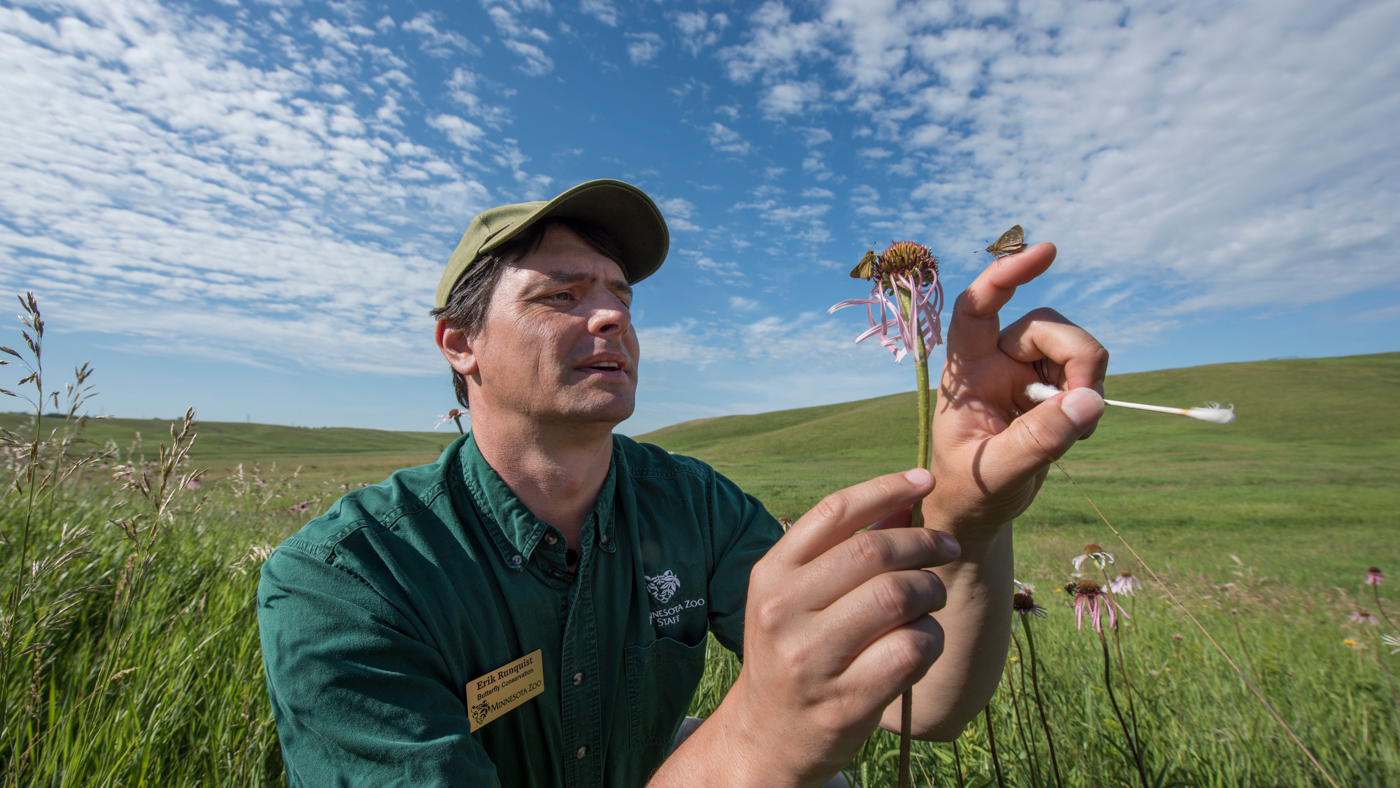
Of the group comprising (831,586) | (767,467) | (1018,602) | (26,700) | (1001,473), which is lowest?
(767,467)

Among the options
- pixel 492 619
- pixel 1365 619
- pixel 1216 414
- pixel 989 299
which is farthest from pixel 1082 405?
pixel 1365 619

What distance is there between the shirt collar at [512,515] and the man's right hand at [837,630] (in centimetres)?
132

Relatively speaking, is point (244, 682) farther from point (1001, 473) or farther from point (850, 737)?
point (1001, 473)

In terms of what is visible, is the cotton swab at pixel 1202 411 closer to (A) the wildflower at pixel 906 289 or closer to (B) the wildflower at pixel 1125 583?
(A) the wildflower at pixel 906 289

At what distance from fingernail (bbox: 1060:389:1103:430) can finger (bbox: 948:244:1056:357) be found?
26 centimetres

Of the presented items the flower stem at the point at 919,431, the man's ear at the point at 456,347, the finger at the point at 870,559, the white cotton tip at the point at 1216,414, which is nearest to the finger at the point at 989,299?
the flower stem at the point at 919,431

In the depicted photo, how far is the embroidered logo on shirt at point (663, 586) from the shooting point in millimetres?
2523

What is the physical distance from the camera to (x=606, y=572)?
2447 mm

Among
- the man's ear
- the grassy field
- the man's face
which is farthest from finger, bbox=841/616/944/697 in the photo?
the man's ear

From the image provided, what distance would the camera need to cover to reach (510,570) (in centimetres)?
222

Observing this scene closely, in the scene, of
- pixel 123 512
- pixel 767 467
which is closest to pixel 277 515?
pixel 123 512

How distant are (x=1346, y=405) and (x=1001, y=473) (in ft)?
190

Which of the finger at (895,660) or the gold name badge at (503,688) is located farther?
the gold name badge at (503,688)

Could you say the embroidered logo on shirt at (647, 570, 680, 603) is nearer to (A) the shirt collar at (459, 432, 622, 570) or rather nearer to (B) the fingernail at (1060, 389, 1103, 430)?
(A) the shirt collar at (459, 432, 622, 570)
